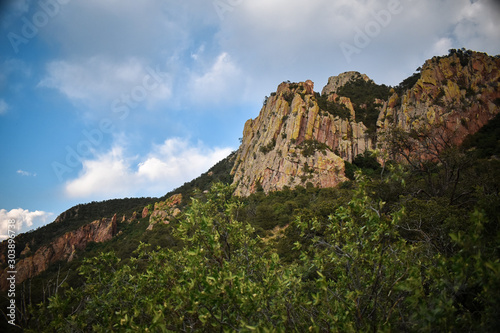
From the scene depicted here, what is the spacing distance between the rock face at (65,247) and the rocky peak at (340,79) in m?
100

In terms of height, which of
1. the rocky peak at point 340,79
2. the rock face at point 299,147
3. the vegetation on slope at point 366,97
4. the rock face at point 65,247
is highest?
the rocky peak at point 340,79

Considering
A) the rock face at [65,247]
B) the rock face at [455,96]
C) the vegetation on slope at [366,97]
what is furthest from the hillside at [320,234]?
the vegetation on slope at [366,97]

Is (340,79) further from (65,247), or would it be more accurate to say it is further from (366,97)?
(65,247)

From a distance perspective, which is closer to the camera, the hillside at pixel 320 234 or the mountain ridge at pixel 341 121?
the hillside at pixel 320 234

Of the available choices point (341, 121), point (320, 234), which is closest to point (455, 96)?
point (341, 121)

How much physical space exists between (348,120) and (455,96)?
73.2ft

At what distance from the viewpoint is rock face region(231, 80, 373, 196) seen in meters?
49.2

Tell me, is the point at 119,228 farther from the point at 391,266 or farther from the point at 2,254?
the point at 391,266

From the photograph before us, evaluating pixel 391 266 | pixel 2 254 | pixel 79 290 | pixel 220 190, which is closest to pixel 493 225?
pixel 391 266

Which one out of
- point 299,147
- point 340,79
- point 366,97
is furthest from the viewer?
point 340,79

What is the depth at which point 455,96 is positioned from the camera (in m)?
47.5

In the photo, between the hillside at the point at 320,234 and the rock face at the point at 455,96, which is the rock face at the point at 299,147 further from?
the rock face at the point at 455,96

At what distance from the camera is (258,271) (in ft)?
15.6

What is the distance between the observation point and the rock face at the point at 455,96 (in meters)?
43.3
